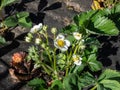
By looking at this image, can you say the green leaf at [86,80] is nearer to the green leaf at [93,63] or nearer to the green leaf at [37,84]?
the green leaf at [93,63]

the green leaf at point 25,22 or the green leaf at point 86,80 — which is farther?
the green leaf at point 25,22

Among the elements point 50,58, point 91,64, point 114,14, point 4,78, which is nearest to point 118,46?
point 114,14

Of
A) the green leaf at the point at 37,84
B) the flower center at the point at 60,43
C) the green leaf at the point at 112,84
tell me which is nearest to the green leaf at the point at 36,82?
the green leaf at the point at 37,84

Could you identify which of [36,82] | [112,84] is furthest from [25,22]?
[112,84]

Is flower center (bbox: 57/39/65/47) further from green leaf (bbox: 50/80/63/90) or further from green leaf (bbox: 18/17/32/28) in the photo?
green leaf (bbox: 18/17/32/28)

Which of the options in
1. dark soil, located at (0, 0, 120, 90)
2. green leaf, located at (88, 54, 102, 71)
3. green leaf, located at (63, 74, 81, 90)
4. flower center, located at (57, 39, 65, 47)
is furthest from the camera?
dark soil, located at (0, 0, 120, 90)

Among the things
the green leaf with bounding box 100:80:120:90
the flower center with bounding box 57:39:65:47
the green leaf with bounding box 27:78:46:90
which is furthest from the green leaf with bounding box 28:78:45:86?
the green leaf with bounding box 100:80:120:90
